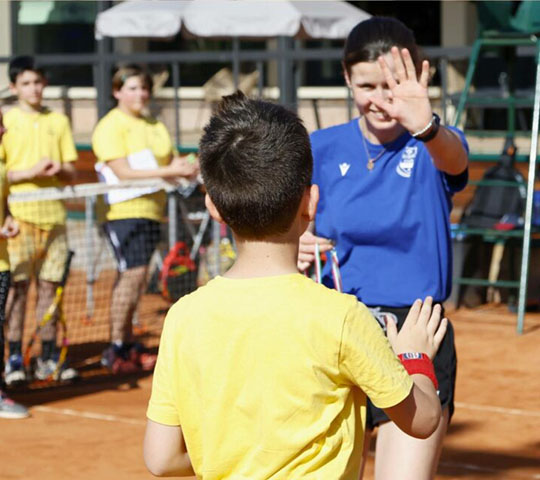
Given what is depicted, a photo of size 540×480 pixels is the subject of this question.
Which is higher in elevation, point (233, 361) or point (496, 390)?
point (233, 361)

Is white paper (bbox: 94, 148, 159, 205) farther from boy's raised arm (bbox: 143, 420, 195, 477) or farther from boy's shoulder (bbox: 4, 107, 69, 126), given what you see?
boy's raised arm (bbox: 143, 420, 195, 477)

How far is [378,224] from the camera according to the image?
151 inches

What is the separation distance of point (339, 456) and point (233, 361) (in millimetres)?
308

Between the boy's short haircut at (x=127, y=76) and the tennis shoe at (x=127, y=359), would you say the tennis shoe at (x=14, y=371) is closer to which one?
the tennis shoe at (x=127, y=359)

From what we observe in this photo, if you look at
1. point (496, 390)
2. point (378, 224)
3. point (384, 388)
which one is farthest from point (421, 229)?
point (496, 390)

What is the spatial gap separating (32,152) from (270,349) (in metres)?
5.89

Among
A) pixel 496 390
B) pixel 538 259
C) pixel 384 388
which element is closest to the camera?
pixel 384 388

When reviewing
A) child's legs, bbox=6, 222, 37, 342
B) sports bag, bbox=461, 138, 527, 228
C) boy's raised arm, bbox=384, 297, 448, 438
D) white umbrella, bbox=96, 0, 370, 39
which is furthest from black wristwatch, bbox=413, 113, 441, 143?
white umbrella, bbox=96, 0, 370, 39

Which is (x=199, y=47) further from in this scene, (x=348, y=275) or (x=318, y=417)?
(x=318, y=417)

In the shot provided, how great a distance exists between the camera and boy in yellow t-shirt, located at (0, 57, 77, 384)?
7.86 meters

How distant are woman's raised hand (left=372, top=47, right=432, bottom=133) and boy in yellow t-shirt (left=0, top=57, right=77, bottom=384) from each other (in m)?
4.66

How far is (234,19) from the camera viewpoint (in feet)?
38.8

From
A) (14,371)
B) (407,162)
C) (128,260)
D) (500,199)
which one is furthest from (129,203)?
(407,162)

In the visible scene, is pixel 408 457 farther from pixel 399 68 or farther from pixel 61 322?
pixel 61 322
